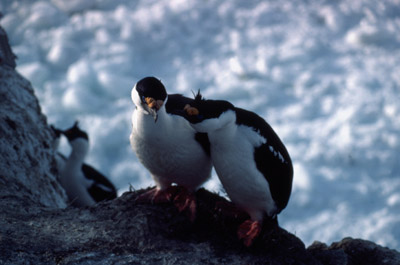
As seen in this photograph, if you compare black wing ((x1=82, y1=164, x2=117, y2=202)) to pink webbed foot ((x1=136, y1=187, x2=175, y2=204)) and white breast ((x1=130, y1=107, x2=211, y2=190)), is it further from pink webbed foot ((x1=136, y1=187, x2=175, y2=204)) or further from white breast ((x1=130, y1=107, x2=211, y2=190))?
white breast ((x1=130, y1=107, x2=211, y2=190))

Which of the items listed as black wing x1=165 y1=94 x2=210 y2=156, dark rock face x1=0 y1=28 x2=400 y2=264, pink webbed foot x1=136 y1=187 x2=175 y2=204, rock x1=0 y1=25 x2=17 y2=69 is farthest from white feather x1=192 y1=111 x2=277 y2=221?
rock x1=0 y1=25 x2=17 y2=69

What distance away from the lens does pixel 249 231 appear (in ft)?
12.3

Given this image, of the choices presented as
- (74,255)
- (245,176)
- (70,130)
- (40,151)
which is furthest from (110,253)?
(70,130)

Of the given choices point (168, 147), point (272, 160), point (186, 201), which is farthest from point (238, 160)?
point (186, 201)

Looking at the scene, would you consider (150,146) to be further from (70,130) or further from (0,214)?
(70,130)

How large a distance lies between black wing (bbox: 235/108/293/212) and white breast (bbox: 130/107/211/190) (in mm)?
453

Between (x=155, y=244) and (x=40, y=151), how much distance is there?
2.69 metres

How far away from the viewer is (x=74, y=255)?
339cm

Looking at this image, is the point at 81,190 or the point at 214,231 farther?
the point at 81,190

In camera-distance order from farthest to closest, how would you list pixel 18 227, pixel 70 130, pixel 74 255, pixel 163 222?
pixel 70 130 → pixel 163 222 → pixel 18 227 → pixel 74 255

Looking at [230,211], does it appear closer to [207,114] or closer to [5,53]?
[207,114]

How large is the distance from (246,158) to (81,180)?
4.51m

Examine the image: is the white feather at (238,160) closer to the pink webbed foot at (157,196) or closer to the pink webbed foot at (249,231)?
the pink webbed foot at (249,231)

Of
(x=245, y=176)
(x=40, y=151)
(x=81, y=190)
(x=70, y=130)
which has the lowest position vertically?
(x=245, y=176)
